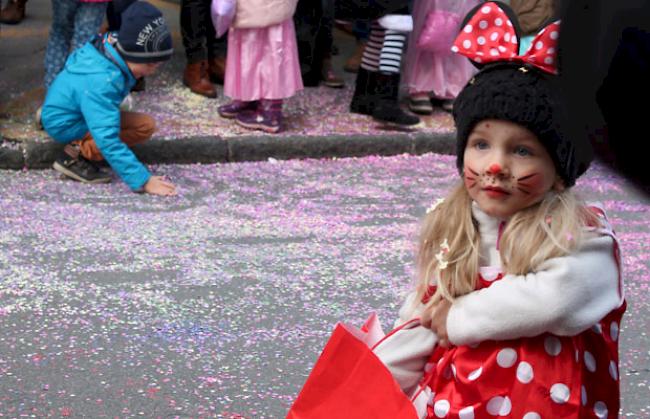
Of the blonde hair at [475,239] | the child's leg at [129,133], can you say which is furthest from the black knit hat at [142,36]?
the blonde hair at [475,239]

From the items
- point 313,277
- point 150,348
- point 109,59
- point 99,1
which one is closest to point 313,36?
point 99,1

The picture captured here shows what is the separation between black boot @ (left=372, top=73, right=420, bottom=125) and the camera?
627 cm

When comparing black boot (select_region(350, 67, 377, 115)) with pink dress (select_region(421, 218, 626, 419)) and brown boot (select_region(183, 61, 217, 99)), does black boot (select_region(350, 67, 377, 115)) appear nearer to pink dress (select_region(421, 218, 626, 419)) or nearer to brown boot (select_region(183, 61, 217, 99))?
brown boot (select_region(183, 61, 217, 99))

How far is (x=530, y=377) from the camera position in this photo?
1.74m

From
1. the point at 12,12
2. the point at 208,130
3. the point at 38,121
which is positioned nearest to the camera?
the point at 38,121

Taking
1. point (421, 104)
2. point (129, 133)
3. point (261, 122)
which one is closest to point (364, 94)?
point (421, 104)

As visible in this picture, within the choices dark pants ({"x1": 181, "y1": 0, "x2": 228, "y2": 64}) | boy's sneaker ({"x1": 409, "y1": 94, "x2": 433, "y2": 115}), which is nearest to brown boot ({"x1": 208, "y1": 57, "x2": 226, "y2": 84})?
dark pants ({"x1": 181, "y1": 0, "x2": 228, "y2": 64})

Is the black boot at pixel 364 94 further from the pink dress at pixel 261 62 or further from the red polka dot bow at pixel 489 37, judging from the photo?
the red polka dot bow at pixel 489 37

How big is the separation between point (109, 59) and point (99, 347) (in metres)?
2.13

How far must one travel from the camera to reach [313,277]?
401cm

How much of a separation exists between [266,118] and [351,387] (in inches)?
170

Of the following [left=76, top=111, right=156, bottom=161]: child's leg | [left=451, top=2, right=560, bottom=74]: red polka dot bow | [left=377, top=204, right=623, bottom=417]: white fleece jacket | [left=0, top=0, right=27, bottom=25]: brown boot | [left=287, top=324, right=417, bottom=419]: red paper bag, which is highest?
[left=451, top=2, right=560, bottom=74]: red polka dot bow

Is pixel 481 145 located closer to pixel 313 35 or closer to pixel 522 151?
pixel 522 151

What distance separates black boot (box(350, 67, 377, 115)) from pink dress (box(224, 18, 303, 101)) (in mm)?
581
